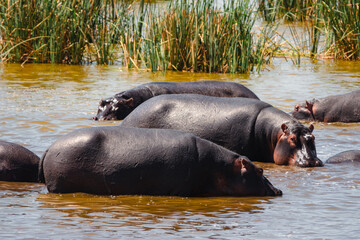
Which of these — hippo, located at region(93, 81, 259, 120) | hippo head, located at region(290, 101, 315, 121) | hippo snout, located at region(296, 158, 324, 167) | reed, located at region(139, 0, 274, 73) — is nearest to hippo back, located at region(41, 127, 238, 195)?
hippo snout, located at region(296, 158, 324, 167)

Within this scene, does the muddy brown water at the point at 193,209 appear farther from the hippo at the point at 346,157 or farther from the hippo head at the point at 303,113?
the hippo head at the point at 303,113

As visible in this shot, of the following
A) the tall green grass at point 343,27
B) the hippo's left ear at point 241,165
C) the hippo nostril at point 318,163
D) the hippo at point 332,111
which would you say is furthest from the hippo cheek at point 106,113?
the tall green grass at point 343,27

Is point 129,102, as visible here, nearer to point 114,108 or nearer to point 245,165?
point 114,108

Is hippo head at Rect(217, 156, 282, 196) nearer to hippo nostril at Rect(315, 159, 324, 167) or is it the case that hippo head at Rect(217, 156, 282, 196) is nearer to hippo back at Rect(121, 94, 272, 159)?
hippo nostril at Rect(315, 159, 324, 167)

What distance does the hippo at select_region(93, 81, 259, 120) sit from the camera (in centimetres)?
891

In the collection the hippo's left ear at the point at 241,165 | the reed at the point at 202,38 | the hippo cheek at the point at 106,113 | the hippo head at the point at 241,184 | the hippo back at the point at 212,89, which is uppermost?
the reed at the point at 202,38

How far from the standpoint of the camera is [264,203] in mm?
4832

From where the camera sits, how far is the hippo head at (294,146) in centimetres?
629

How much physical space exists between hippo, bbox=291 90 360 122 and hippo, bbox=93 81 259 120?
66 centimetres

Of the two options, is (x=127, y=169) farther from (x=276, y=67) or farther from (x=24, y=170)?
(x=276, y=67)

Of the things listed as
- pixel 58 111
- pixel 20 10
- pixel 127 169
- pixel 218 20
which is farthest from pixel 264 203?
pixel 20 10

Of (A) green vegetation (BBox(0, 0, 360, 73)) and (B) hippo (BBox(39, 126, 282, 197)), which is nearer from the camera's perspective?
(B) hippo (BBox(39, 126, 282, 197))

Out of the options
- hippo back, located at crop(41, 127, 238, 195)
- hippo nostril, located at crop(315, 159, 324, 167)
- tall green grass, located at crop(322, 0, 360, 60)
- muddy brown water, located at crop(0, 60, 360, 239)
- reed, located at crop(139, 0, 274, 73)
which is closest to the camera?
muddy brown water, located at crop(0, 60, 360, 239)

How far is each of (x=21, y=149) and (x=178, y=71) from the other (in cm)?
731
